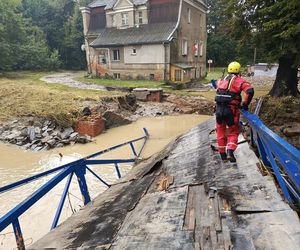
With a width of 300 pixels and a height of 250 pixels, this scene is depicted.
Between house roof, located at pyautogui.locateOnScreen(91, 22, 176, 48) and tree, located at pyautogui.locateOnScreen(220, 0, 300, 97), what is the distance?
11459mm

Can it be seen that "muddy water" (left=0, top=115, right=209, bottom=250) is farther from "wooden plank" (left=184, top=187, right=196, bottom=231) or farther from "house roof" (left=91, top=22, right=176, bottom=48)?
"house roof" (left=91, top=22, right=176, bottom=48)

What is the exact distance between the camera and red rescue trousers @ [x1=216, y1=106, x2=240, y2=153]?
13.8ft

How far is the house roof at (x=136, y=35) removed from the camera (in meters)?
24.0

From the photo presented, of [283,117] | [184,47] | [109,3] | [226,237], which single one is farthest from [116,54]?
[226,237]

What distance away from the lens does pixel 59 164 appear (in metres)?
8.66

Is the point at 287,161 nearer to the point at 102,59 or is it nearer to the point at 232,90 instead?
the point at 232,90

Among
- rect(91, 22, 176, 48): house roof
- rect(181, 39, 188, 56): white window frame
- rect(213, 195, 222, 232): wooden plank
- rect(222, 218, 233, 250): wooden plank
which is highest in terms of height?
rect(91, 22, 176, 48): house roof

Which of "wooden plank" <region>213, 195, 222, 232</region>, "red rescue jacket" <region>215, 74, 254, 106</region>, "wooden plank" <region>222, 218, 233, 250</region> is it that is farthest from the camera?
"red rescue jacket" <region>215, 74, 254, 106</region>

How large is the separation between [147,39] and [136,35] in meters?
2.06

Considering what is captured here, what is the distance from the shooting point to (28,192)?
21.8ft

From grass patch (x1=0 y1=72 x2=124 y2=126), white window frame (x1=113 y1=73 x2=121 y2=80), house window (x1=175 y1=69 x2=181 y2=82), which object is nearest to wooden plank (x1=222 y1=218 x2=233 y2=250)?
grass patch (x1=0 y1=72 x2=124 y2=126)

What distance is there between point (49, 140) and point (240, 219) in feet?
30.0

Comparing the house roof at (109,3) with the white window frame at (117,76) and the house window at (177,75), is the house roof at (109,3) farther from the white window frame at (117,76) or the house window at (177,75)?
the house window at (177,75)

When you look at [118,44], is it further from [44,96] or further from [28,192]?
[28,192]
